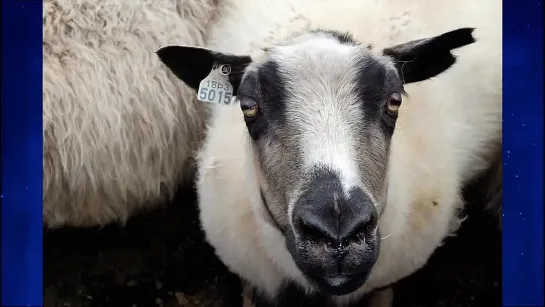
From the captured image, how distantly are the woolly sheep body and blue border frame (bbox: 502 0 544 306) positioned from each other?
60 centimetres

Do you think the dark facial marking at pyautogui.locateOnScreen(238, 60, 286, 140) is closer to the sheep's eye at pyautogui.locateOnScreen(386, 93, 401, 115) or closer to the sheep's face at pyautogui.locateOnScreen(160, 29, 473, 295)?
the sheep's face at pyautogui.locateOnScreen(160, 29, 473, 295)

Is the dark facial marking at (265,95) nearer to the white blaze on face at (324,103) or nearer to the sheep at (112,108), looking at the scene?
the white blaze on face at (324,103)

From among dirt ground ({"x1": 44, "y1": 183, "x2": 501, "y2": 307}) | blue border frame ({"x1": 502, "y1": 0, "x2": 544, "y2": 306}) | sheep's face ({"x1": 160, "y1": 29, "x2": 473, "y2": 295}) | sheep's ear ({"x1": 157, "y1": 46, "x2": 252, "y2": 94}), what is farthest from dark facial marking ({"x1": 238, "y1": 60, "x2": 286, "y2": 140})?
dirt ground ({"x1": 44, "y1": 183, "x2": 501, "y2": 307})

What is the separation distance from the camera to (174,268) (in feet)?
10.8

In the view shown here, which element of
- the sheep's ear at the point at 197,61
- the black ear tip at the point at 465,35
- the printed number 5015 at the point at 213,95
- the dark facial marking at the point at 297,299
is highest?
the black ear tip at the point at 465,35

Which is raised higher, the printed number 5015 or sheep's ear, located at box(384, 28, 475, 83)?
sheep's ear, located at box(384, 28, 475, 83)

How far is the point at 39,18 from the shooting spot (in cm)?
156

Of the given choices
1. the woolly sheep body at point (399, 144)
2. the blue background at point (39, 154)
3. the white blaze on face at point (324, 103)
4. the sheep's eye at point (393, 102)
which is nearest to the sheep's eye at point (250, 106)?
the white blaze on face at point (324, 103)

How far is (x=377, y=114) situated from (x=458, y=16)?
100 cm

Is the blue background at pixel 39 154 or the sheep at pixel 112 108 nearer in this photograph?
the blue background at pixel 39 154

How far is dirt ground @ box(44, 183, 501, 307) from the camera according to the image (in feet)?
10.2

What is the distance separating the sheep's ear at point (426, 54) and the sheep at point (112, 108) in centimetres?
111

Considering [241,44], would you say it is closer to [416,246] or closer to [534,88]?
[416,246]

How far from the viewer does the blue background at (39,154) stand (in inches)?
60.0
